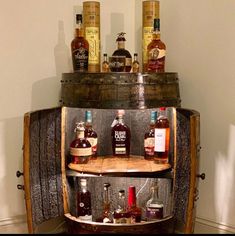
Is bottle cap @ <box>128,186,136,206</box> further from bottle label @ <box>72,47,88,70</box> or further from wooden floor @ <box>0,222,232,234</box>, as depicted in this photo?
bottle label @ <box>72,47,88,70</box>

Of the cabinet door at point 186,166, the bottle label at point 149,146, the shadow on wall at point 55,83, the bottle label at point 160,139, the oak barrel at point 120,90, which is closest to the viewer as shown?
the cabinet door at point 186,166

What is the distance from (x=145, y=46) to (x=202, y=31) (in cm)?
30

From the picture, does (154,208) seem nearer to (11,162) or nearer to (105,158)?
(105,158)

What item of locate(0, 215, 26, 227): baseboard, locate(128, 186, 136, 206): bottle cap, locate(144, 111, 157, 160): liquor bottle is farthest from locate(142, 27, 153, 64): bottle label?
locate(0, 215, 26, 227): baseboard

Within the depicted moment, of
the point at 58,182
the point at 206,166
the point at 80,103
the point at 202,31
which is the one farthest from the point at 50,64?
the point at 206,166

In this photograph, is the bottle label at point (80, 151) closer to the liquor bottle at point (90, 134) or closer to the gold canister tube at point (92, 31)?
the liquor bottle at point (90, 134)

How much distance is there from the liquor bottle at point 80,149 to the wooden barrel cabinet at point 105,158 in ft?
0.13

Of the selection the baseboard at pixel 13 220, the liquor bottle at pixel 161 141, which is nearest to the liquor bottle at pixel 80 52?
the liquor bottle at pixel 161 141

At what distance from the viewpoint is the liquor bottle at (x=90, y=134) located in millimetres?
2407

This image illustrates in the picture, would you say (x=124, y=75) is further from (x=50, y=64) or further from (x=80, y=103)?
(x=50, y=64)

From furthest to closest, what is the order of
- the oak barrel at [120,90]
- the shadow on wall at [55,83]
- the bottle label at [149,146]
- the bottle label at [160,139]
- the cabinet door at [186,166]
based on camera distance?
the shadow on wall at [55,83] < the bottle label at [149,146] < the bottle label at [160,139] < the oak barrel at [120,90] < the cabinet door at [186,166]

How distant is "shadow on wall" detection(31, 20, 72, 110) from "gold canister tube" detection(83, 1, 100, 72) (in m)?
0.19

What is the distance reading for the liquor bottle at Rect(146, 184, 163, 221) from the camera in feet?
7.79

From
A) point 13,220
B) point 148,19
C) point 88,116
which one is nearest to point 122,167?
point 88,116
